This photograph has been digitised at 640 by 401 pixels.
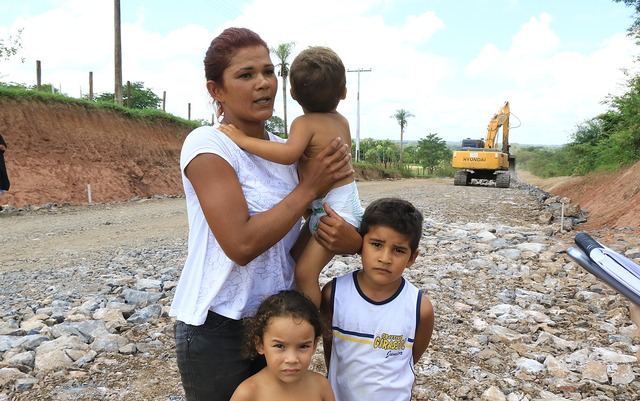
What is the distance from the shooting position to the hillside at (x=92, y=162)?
16.0m

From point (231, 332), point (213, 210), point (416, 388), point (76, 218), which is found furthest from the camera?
point (76, 218)

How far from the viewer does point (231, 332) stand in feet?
5.84

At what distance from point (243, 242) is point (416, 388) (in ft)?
8.07

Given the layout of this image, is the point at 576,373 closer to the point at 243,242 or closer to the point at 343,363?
the point at 343,363

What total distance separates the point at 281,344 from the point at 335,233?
0.45 m

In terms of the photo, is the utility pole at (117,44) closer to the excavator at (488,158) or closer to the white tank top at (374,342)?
the excavator at (488,158)

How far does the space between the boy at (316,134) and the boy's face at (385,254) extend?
0.14 meters

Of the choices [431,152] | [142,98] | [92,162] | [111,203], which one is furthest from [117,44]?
[431,152]

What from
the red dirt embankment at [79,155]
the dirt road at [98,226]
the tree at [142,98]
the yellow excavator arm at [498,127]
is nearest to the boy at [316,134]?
the dirt road at [98,226]

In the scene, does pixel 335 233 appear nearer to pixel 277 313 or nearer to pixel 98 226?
pixel 277 313

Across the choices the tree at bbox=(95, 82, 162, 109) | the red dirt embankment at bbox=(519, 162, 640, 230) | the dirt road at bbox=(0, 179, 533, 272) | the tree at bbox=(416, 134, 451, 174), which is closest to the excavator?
the red dirt embankment at bbox=(519, 162, 640, 230)

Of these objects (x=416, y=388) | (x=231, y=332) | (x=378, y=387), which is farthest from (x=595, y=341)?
(x=231, y=332)

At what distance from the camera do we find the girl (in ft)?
6.00

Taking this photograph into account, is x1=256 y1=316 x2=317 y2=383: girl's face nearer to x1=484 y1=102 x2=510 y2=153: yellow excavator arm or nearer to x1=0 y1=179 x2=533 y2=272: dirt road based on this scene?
x1=0 y1=179 x2=533 y2=272: dirt road
